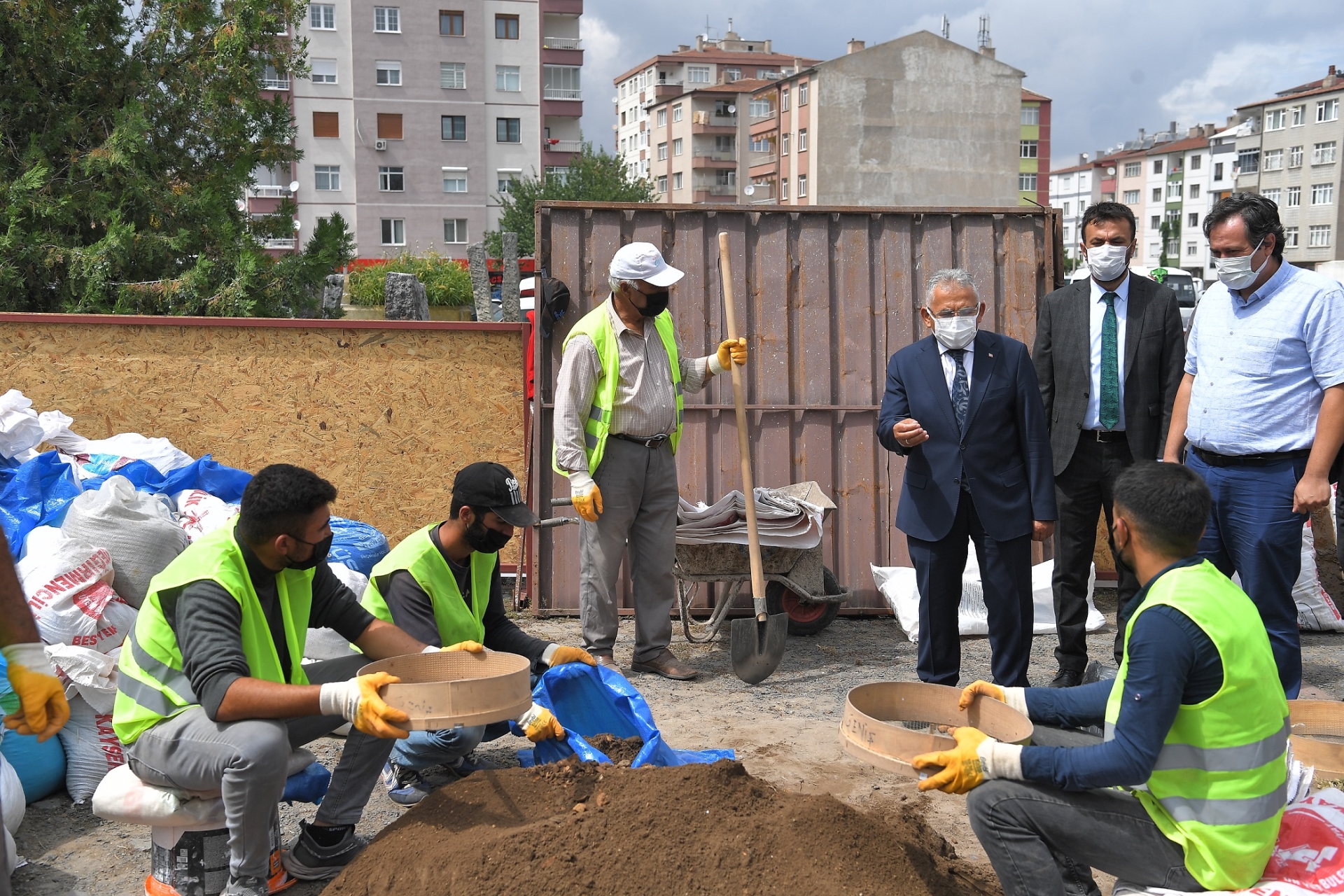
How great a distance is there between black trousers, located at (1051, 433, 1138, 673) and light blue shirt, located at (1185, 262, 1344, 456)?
0.63m

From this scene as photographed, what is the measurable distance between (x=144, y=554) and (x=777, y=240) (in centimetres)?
400

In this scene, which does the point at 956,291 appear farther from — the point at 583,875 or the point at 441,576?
the point at 583,875

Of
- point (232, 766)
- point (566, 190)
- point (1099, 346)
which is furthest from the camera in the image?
point (566, 190)

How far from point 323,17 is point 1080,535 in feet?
163

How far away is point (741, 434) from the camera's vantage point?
5.34 meters

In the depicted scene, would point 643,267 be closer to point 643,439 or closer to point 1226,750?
point 643,439

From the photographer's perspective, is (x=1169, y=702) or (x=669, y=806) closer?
(x=1169, y=702)

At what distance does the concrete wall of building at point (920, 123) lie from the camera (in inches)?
1965

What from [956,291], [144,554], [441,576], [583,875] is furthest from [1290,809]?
[144,554]

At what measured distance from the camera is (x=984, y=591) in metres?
4.48

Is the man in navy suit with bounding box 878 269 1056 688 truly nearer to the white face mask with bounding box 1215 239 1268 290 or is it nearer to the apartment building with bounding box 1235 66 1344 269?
the white face mask with bounding box 1215 239 1268 290

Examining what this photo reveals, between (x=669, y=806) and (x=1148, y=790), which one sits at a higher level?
(x=1148, y=790)

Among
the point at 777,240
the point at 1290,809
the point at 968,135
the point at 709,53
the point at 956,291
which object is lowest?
the point at 1290,809

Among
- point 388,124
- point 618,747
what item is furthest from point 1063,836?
point 388,124
